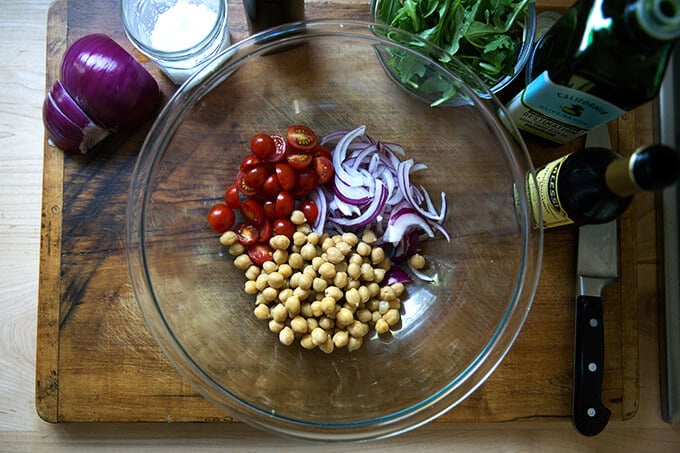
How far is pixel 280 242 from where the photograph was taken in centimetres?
127

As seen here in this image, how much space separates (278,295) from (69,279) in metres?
0.50

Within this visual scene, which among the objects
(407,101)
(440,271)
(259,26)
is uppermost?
(259,26)

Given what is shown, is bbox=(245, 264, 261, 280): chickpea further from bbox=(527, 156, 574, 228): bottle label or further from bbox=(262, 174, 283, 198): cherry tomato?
bbox=(527, 156, 574, 228): bottle label

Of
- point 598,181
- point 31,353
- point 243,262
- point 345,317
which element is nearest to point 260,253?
point 243,262

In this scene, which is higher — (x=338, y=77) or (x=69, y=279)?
(x=338, y=77)

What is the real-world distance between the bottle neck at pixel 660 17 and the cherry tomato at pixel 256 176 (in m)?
0.79

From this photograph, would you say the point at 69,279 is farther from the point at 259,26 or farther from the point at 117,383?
the point at 259,26

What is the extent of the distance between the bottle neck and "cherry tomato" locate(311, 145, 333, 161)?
0.70m

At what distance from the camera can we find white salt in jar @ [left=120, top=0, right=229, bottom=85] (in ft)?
4.04

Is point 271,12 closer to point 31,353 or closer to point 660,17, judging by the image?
point 660,17

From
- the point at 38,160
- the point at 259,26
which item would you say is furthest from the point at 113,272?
the point at 259,26

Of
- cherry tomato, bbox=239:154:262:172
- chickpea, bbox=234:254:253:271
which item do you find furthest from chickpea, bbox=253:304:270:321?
cherry tomato, bbox=239:154:262:172

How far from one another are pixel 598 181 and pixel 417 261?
0.44 metres

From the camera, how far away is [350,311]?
1.26m
